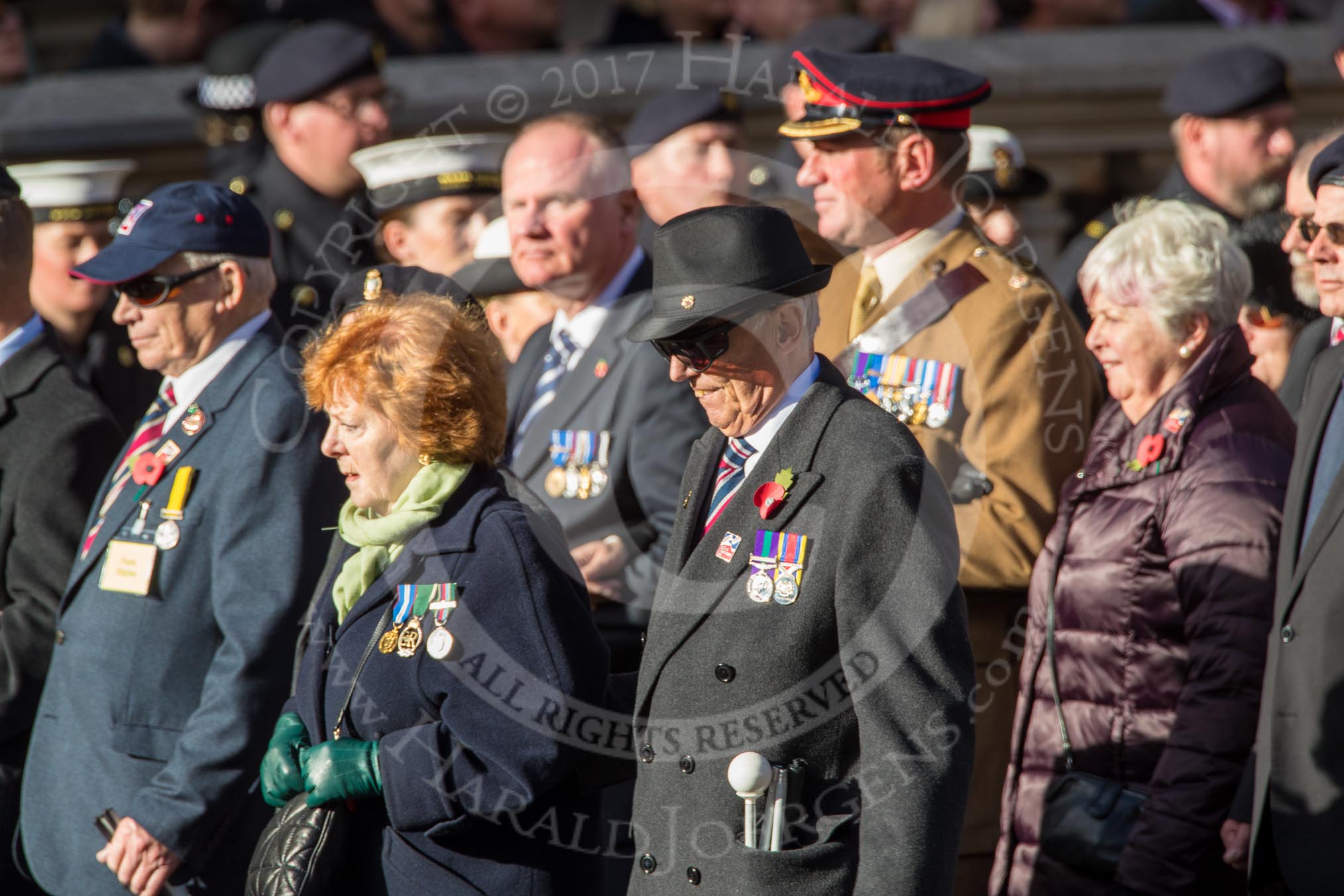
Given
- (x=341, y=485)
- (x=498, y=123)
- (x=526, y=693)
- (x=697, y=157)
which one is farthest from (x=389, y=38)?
(x=526, y=693)

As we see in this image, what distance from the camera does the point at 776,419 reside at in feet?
10.7

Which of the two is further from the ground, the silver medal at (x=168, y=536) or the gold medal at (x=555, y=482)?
the silver medal at (x=168, y=536)

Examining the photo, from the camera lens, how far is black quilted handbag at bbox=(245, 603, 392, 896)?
348 cm

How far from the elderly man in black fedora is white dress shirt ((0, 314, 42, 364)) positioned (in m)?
2.43

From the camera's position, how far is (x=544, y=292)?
545 cm

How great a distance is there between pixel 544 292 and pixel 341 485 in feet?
4.26

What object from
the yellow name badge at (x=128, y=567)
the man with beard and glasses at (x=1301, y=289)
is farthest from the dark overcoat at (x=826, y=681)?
the man with beard and glasses at (x=1301, y=289)

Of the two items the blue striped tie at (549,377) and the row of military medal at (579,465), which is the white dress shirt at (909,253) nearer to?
the row of military medal at (579,465)

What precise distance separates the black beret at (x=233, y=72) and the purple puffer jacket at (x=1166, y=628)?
4.62m

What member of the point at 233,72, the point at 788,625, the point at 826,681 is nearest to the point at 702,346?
the point at 788,625

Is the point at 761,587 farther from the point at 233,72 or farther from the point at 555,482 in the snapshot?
the point at 233,72

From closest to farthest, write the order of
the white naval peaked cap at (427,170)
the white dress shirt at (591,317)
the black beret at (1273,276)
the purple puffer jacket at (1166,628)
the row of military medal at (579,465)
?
the purple puffer jacket at (1166,628), the row of military medal at (579,465), the white dress shirt at (591,317), the black beret at (1273,276), the white naval peaked cap at (427,170)

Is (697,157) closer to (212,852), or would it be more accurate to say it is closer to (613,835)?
(613,835)

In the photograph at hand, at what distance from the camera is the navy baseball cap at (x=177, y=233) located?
14.4ft
